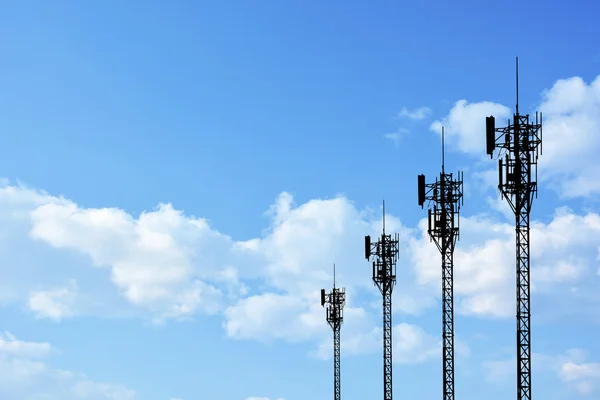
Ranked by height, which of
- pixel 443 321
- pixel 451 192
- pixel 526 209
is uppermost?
pixel 451 192

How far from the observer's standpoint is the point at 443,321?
96.6 metres

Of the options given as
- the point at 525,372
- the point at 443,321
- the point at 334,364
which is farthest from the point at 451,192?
the point at 334,364

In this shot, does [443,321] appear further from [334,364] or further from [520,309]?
[334,364]

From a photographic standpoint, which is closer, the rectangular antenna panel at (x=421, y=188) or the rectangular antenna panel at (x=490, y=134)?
the rectangular antenna panel at (x=490, y=134)

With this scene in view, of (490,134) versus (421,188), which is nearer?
(490,134)

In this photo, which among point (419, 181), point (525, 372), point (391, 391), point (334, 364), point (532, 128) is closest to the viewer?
point (525, 372)

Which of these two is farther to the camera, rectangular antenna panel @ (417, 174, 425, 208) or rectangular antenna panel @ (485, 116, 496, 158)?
rectangular antenna panel @ (417, 174, 425, 208)

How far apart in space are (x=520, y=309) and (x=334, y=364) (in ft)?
186

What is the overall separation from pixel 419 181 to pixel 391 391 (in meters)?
24.7

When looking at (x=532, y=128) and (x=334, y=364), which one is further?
(x=334, y=364)

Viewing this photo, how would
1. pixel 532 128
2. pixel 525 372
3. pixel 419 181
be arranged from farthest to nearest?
pixel 419 181, pixel 532 128, pixel 525 372

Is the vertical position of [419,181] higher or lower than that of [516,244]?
higher

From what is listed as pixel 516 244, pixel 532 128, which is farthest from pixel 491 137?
pixel 516 244

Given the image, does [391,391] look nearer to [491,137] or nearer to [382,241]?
[382,241]
